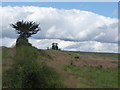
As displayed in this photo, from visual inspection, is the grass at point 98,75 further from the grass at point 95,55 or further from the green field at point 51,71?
the grass at point 95,55

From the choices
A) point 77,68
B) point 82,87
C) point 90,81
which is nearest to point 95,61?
point 77,68

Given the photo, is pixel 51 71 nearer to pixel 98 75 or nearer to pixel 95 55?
pixel 98 75

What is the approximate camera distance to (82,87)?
17.8 metres

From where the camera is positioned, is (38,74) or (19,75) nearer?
(38,74)

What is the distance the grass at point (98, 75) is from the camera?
19.0 m

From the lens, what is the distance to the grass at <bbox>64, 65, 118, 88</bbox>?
62.4 ft

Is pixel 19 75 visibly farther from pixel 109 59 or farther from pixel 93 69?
pixel 109 59

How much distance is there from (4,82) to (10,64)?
8.60 feet

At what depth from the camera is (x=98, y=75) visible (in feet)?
70.6

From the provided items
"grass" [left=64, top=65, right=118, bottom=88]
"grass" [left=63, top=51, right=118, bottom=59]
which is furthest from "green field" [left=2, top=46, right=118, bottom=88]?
"grass" [left=63, top=51, right=118, bottom=59]

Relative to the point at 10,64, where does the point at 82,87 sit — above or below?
below

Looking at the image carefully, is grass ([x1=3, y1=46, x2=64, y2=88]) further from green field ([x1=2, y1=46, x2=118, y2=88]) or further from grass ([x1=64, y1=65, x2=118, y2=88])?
grass ([x1=64, y1=65, x2=118, y2=88])

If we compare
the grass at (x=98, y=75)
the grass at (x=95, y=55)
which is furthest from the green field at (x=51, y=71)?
the grass at (x=95, y=55)

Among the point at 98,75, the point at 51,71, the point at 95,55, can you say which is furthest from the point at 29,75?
the point at 95,55
